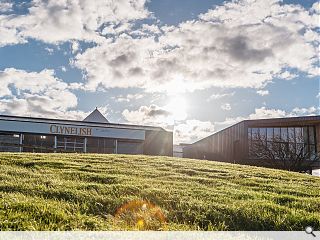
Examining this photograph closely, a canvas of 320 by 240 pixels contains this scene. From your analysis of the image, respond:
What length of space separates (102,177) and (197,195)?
8.69 feet

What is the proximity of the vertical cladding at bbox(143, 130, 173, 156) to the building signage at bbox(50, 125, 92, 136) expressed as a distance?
7199 millimetres

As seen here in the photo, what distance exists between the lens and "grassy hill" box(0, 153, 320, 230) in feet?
18.8

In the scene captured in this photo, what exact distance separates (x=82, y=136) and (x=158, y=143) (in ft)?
31.1

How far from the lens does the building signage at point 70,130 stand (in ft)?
137

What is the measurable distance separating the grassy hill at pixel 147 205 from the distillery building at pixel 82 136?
3004 cm

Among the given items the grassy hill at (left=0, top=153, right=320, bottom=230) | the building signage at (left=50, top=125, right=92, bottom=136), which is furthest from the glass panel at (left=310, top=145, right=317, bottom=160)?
the grassy hill at (left=0, top=153, right=320, bottom=230)

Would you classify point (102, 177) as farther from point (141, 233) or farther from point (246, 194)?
point (141, 233)

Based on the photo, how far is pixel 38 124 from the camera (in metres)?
40.7

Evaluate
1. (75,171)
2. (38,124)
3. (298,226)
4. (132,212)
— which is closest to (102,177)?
(75,171)

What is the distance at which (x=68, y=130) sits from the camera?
42344 millimetres

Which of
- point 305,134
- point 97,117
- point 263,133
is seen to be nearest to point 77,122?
point 97,117

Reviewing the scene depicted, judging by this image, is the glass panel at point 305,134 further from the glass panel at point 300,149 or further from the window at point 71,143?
the window at point 71,143

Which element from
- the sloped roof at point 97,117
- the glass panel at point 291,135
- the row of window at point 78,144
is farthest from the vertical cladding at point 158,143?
the glass panel at point 291,135

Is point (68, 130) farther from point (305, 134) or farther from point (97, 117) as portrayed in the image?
point (305, 134)
